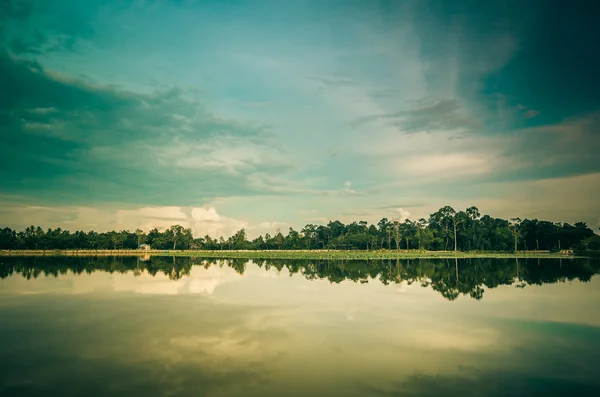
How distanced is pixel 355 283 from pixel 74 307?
19.5 m

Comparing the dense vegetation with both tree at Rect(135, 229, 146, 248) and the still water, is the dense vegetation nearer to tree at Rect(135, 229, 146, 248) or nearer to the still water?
tree at Rect(135, 229, 146, 248)

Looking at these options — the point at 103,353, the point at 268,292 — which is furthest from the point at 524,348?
the point at 268,292

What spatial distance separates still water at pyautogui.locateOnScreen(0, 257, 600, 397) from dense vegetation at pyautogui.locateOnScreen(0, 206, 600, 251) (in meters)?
92.1

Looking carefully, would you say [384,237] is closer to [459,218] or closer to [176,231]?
[459,218]

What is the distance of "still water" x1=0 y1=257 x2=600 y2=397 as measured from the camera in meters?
8.98

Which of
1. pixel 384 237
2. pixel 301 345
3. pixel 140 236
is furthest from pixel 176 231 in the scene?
pixel 301 345

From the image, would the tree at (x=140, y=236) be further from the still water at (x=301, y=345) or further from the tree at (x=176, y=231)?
the still water at (x=301, y=345)

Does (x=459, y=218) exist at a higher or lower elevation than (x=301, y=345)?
higher

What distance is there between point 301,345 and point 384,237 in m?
122

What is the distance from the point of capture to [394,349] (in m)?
11.9

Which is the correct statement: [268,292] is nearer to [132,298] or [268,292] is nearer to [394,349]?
[132,298]

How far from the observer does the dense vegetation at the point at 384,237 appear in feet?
373

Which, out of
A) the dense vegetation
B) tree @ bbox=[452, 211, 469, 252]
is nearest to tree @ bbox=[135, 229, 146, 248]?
the dense vegetation

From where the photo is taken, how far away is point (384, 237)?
13000 cm
